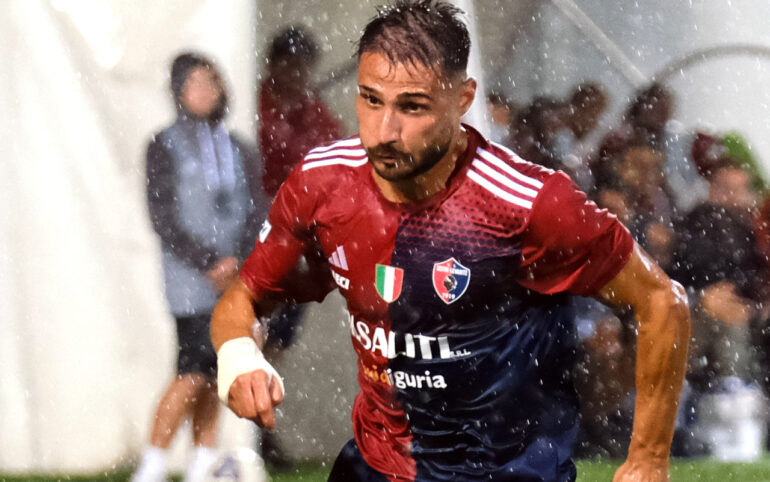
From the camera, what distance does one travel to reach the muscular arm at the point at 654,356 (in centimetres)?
218

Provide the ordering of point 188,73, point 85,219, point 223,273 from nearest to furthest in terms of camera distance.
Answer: point 188,73, point 223,273, point 85,219

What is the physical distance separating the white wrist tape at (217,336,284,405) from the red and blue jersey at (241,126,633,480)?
0.25 metres

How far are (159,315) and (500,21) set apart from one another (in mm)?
2076

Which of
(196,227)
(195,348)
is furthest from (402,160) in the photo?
(195,348)

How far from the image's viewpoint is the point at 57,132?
3.90 metres

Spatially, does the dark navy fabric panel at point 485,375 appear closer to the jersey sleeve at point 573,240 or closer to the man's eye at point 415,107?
the jersey sleeve at point 573,240

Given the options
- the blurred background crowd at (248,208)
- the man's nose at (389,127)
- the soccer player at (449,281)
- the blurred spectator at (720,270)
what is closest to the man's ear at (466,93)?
the soccer player at (449,281)

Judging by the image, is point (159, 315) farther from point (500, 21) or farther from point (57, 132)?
point (500, 21)

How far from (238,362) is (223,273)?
5.61ft

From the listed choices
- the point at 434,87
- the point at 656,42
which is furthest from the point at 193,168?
the point at 656,42

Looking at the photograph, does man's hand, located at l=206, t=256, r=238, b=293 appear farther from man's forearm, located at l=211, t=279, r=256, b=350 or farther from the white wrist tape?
the white wrist tape

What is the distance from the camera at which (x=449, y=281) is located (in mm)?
2246

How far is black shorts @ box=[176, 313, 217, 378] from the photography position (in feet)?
12.8

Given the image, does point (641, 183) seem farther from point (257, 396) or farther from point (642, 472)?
point (257, 396)
